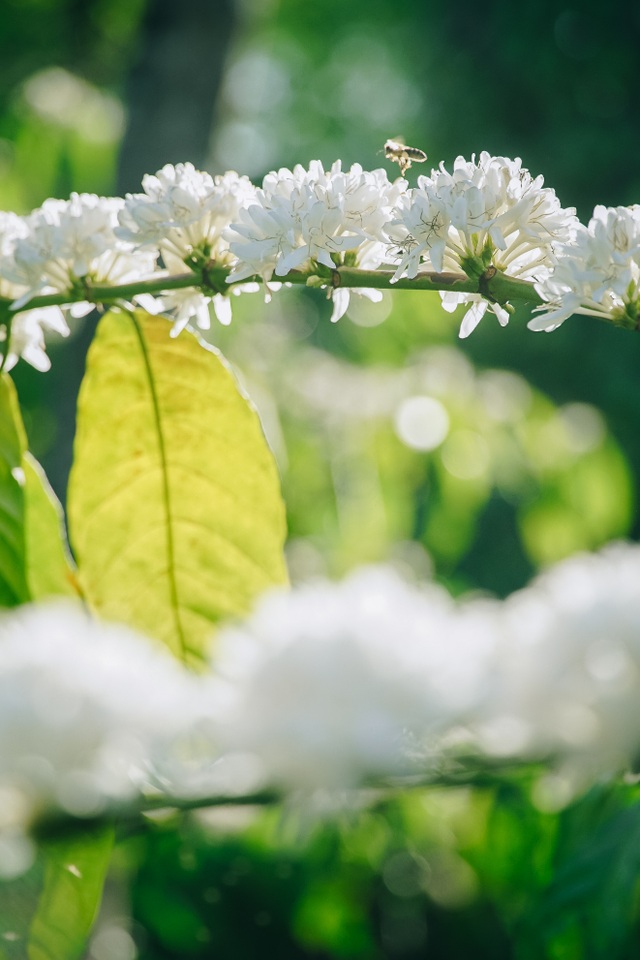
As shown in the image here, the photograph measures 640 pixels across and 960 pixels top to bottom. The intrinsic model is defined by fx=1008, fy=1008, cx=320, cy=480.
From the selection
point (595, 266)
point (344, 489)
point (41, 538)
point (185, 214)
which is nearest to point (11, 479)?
point (41, 538)

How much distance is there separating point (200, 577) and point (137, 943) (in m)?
1.02

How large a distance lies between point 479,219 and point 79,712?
0.27 metres

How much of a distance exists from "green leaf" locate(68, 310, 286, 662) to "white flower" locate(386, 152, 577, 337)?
0.51ft

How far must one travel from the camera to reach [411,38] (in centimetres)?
587

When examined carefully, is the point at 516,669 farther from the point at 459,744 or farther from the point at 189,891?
the point at 189,891

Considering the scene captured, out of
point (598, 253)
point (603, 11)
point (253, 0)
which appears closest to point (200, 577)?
point (598, 253)

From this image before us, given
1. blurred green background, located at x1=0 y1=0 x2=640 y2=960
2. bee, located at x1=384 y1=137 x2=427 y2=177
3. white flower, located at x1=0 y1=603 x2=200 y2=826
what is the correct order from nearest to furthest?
white flower, located at x1=0 y1=603 x2=200 y2=826, bee, located at x1=384 y1=137 x2=427 y2=177, blurred green background, located at x1=0 y1=0 x2=640 y2=960

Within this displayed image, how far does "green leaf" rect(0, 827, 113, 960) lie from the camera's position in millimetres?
430

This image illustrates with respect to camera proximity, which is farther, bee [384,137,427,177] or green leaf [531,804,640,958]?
bee [384,137,427,177]

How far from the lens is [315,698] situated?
501 mm

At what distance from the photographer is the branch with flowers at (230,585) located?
1.35 feet

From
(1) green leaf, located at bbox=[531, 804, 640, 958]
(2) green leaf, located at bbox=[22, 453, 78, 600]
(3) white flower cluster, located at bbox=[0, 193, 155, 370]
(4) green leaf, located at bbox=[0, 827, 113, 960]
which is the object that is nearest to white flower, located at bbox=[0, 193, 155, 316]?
(3) white flower cluster, located at bbox=[0, 193, 155, 370]

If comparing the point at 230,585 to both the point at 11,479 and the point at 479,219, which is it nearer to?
the point at 11,479

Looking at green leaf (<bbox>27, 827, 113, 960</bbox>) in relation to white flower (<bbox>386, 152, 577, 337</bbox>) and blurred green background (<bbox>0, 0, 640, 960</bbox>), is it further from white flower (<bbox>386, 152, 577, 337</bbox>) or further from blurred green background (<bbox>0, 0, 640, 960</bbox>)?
white flower (<bbox>386, 152, 577, 337</bbox>)
